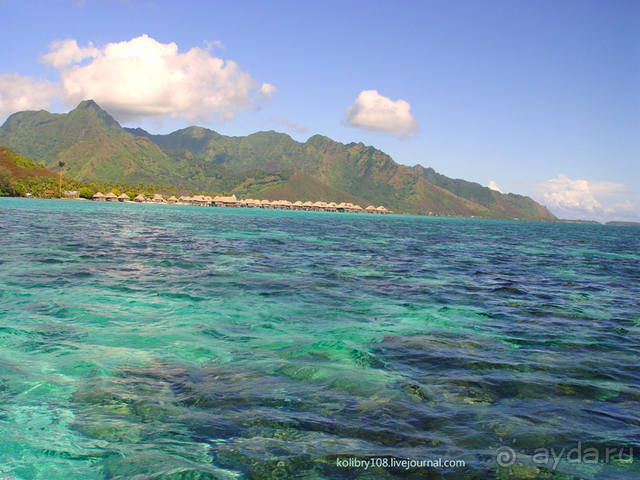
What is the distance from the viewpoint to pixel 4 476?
4.48 m

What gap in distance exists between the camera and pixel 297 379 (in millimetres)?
7391

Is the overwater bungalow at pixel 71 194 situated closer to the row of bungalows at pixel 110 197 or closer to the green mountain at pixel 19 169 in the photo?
the row of bungalows at pixel 110 197

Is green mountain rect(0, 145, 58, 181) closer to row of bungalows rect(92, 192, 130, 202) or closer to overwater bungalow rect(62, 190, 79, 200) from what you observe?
overwater bungalow rect(62, 190, 79, 200)

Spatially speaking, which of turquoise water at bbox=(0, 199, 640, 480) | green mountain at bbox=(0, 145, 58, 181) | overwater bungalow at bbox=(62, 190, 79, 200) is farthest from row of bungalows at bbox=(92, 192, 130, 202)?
turquoise water at bbox=(0, 199, 640, 480)

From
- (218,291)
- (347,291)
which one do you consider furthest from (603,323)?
(218,291)

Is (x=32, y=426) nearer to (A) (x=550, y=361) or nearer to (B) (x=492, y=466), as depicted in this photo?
(B) (x=492, y=466)

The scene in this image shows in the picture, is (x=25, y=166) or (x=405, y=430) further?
(x=25, y=166)

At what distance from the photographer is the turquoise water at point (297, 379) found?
16.2ft

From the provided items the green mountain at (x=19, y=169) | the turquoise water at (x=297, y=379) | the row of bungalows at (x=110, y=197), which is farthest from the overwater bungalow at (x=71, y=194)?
the turquoise water at (x=297, y=379)

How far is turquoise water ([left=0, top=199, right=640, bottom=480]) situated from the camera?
4926 mm

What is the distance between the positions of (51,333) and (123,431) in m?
5.38

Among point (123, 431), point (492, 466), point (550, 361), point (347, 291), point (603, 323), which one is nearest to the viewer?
point (492, 466)

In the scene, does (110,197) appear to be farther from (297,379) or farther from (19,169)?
(297,379)

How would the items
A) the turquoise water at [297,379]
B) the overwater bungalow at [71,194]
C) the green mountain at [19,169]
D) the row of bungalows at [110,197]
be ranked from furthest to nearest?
the green mountain at [19,169] < the row of bungalows at [110,197] < the overwater bungalow at [71,194] < the turquoise water at [297,379]
